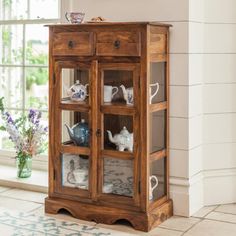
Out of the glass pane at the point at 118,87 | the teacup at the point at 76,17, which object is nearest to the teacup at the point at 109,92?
the glass pane at the point at 118,87

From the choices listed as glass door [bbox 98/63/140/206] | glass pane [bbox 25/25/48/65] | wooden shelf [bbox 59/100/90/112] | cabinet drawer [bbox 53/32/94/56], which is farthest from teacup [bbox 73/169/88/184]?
glass pane [bbox 25/25/48/65]

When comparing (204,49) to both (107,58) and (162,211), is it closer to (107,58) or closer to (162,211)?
(107,58)

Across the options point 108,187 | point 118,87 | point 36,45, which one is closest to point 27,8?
point 36,45

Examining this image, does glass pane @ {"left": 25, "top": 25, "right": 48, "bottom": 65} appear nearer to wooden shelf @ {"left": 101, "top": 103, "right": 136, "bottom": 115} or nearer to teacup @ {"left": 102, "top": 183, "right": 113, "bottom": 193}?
wooden shelf @ {"left": 101, "top": 103, "right": 136, "bottom": 115}

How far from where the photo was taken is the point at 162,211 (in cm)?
361

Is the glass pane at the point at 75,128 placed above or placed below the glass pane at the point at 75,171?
above

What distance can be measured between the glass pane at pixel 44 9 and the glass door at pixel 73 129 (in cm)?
100

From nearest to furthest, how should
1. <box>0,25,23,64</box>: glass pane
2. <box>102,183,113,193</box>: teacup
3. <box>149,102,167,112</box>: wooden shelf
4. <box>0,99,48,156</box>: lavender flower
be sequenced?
1. <box>149,102,167,112</box>: wooden shelf
2. <box>102,183,113,193</box>: teacup
3. <box>0,99,48,156</box>: lavender flower
4. <box>0,25,23,64</box>: glass pane

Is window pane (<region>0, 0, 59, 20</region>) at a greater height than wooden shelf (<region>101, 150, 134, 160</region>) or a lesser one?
greater

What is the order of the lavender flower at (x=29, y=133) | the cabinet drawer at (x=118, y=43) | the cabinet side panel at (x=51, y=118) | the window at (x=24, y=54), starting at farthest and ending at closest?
the window at (x=24, y=54)
the lavender flower at (x=29, y=133)
the cabinet side panel at (x=51, y=118)
the cabinet drawer at (x=118, y=43)

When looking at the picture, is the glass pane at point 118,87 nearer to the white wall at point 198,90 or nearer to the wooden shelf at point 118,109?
the wooden shelf at point 118,109

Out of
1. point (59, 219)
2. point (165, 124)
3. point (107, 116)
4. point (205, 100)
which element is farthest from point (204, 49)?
point (59, 219)

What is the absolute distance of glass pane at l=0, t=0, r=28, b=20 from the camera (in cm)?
468

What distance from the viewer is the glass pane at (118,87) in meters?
3.45
